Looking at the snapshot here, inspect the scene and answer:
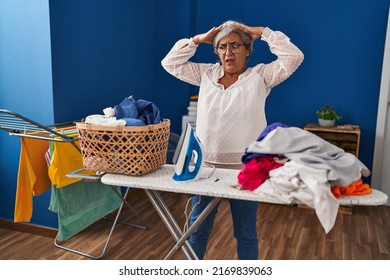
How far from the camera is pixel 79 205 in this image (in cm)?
255

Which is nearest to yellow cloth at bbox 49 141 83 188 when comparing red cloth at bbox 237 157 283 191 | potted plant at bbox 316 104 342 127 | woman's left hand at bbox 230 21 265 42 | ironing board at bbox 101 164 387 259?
ironing board at bbox 101 164 387 259

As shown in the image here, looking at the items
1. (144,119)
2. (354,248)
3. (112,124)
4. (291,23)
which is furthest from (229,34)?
(291,23)

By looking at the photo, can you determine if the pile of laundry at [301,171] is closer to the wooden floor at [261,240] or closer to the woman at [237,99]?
the woman at [237,99]

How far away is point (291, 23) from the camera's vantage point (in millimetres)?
3498

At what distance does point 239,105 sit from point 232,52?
23 centimetres

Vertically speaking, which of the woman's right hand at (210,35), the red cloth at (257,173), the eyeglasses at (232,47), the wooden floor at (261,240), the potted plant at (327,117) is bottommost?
the wooden floor at (261,240)

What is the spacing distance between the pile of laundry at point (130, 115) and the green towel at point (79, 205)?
1031 mm

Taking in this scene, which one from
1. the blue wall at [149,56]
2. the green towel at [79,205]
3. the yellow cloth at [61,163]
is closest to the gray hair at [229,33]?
the yellow cloth at [61,163]

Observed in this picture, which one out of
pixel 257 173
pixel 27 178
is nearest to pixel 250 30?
pixel 257 173

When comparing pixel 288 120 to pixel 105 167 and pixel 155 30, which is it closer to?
pixel 155 30

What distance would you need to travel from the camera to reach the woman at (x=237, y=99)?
1628 millimetres

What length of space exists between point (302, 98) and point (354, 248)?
60.4 inches

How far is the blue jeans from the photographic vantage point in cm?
166

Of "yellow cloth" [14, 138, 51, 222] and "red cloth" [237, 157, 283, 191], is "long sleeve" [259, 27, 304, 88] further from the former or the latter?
"yellow cloth" [14, 138, 51, 222]
